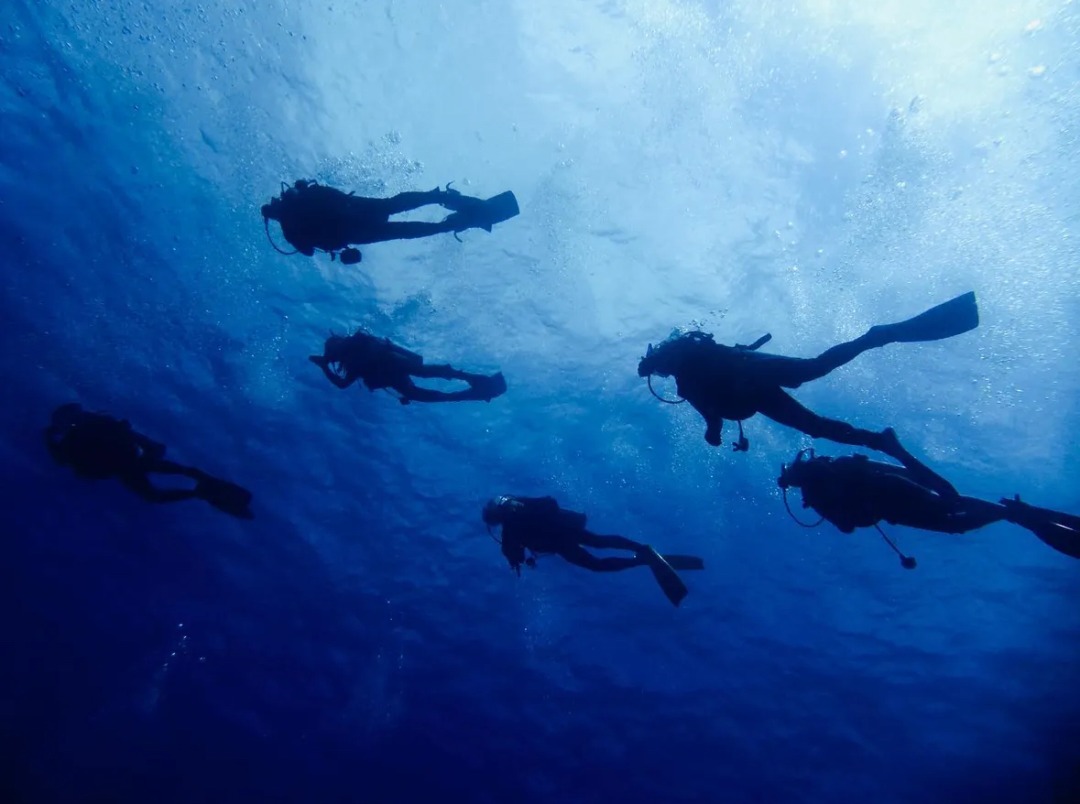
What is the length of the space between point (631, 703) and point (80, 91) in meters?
24.0

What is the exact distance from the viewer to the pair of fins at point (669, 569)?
7453 millimetres

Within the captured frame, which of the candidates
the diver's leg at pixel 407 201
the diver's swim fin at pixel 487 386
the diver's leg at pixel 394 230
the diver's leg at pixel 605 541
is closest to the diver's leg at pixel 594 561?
the diver's leg at pixel 605 541

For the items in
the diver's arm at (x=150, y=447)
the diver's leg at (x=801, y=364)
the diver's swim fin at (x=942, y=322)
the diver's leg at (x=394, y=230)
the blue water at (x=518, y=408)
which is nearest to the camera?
the diver's swim fin at (x=942, y=322)

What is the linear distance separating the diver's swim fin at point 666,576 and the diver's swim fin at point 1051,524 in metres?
3.47

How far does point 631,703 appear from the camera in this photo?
2305 centimetres

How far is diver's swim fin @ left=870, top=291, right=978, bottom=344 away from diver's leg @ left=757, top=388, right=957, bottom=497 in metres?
0.96

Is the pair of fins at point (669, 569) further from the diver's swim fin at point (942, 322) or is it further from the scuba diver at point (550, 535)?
the diver's swim fin at point (942, 322)

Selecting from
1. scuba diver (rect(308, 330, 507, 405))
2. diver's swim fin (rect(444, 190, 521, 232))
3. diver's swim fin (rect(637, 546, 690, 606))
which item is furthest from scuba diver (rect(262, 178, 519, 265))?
diver's swim fin (rect(637, 546, 690, 606))

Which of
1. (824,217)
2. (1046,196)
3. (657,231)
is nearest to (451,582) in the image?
(657,231)

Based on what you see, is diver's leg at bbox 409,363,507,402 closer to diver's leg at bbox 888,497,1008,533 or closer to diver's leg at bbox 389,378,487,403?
diver's leg at bbox 389,378,487,403

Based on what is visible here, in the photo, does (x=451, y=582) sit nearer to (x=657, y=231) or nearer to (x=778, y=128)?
(x=657, y=231)

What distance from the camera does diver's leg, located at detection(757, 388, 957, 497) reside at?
20.6 feet

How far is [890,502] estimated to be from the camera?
7.10 m

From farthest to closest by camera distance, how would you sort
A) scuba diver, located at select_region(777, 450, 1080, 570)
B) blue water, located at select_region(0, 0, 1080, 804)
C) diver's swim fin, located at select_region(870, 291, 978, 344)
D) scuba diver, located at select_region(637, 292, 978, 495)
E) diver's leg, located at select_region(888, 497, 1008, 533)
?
1. blue water, located at select_region(0, 0, 1080, 804)
2. diver's leg, located at select_region(888, 497, 1008, 533)
3. scuba diver, located at select_region(777, 450, 1080, 570)
4. scuba diver, located at select_region(637, 292, 978, 495)
5. diver's swim fin, located at select_region(870, 291, 978, 344)
